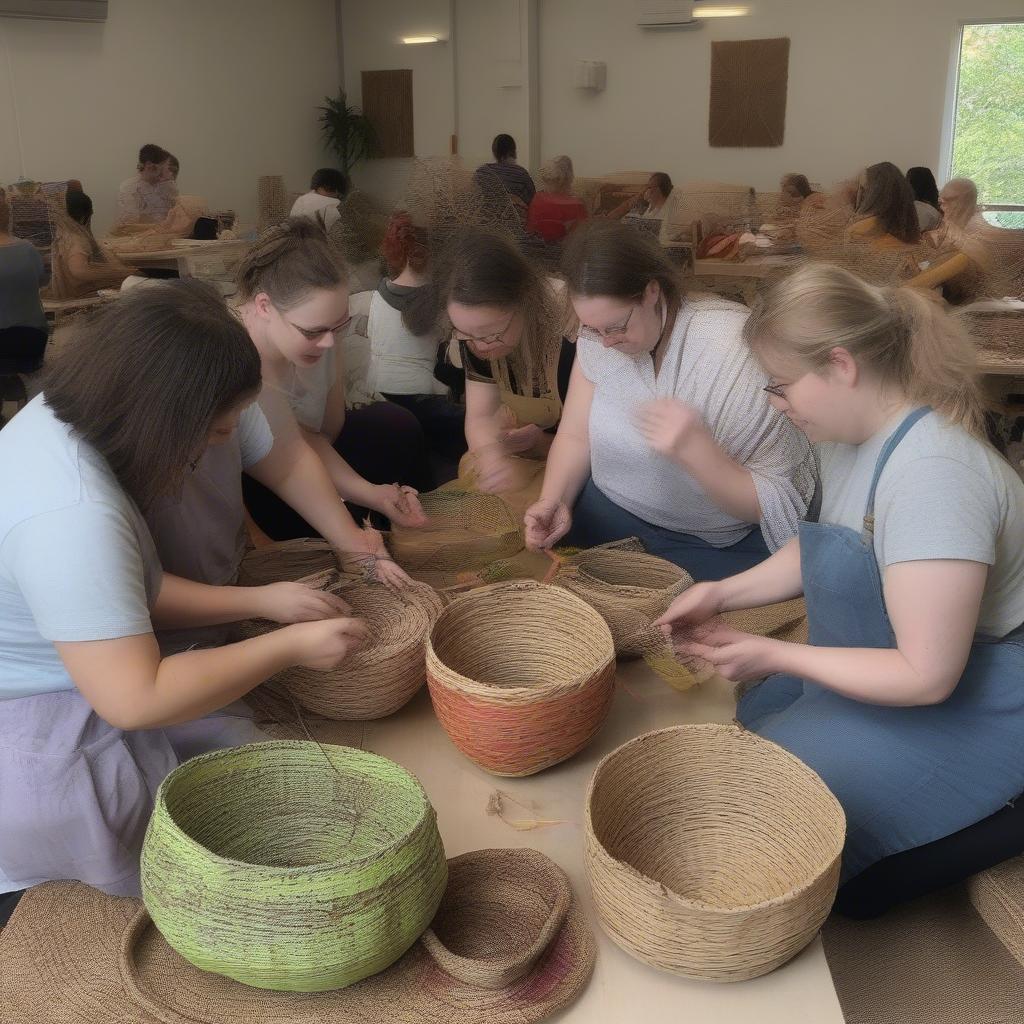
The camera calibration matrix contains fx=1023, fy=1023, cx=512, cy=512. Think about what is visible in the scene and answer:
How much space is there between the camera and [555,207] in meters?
4.36

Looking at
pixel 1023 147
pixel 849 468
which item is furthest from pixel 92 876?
pixel 1023 147

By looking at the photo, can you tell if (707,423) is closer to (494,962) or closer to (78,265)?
(494,962)

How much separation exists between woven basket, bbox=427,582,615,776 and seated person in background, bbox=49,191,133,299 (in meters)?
4.78

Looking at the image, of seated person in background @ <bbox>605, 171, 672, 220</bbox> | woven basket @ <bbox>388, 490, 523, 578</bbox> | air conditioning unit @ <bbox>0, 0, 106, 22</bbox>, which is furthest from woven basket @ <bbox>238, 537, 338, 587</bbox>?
air conditioning unit @ <bbox>0, 0, 106, 22</bbox>

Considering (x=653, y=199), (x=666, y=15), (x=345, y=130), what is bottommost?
(x=653, y=199)

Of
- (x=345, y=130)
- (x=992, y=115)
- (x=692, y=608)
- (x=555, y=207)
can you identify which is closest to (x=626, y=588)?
(x=692, y=608)

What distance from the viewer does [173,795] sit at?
3.50ft

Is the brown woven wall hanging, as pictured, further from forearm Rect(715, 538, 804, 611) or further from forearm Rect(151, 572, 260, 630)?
forearm Rect(151, 572, 260, 630)

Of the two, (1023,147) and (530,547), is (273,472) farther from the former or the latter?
(1023,147)

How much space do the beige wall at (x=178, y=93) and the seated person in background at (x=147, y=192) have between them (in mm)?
610

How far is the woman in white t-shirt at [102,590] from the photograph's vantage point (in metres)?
1.15

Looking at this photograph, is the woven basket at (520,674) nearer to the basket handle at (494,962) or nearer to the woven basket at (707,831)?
the woven basket at (707,831)

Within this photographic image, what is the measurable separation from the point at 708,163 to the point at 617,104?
1.02 meters

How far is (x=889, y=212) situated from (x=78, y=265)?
408 centimetres
